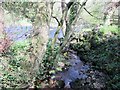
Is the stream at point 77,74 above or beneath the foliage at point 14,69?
beneath

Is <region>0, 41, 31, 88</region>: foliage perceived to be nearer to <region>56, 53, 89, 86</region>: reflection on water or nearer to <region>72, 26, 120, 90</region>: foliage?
<region>56, 53, 89, 86</region>: reflection on water

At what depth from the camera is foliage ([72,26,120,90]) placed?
8273 mm

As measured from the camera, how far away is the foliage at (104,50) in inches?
326

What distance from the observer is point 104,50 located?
11.1 meters

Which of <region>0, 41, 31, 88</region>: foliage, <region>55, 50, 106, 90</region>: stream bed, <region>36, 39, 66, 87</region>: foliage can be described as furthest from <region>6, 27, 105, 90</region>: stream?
<region>0, 41, 31, 88</region>: foliage

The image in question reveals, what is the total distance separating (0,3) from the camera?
33.7 ft

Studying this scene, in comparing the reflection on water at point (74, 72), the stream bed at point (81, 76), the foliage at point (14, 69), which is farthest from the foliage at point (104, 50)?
the foliage at point (14, 69)

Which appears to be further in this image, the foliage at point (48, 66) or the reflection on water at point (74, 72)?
the reflection on water at point (74, 72)

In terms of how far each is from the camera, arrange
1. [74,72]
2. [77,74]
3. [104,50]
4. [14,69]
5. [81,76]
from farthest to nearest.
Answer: [104,50] < [74,72] < [77,74] < [81,76] < [14,69]

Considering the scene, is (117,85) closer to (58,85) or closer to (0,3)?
(58,85)

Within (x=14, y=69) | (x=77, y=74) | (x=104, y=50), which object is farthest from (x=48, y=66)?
(x=104, y=50)

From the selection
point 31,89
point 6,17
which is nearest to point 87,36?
point 6,17

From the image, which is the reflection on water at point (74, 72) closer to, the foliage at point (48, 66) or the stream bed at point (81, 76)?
the stream bed at point (81, 76)

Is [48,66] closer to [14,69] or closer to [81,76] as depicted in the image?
[81,76]
